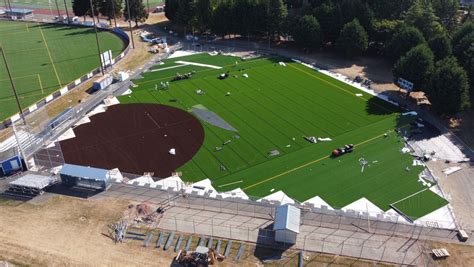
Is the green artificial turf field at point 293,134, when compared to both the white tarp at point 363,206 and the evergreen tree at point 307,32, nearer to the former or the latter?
the white tarp at point 363,206

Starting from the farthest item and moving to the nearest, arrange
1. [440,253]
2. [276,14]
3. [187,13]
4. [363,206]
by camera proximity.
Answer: [187,13] → [276,14] → [363,206] → [440,253]

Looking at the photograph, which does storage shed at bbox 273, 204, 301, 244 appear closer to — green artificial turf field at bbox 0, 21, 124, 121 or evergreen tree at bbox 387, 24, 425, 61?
green artificial turf field at bbox 0, 21, 124, 121

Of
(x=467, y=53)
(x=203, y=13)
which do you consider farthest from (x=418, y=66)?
(x=203, y=13)

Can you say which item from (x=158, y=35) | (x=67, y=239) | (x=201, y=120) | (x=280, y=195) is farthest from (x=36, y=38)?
(x=280, y=195)

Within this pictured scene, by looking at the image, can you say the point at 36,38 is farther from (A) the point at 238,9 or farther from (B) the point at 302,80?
(B) the point at 302,80

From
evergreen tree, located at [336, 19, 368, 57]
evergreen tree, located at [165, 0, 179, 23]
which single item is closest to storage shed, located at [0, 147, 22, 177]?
evergreen tree, located at [165, 0, 179, 23]

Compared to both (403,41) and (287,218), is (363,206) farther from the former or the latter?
(403,41)

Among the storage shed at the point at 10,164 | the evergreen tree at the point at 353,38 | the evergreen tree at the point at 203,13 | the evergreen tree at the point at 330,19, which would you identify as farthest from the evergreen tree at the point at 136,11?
the storage shed at the point at 10,164
